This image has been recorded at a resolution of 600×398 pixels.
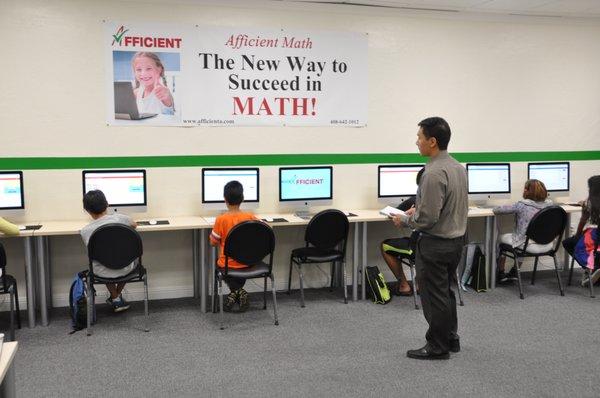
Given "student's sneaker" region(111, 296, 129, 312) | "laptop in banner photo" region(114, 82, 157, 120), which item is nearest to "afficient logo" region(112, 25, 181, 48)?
"laptop in banner photo" region(114, 82, 157, 120)

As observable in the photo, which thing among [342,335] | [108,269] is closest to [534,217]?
[342,335]

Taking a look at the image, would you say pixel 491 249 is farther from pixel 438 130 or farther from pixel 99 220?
pixel 99 220

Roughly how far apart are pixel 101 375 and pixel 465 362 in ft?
7.06

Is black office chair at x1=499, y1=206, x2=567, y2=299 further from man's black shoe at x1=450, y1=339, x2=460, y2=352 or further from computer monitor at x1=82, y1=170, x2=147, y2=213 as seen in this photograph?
computer monitor at x1=82, y1=170, x2=147, y2=213

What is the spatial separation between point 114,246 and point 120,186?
74 cm

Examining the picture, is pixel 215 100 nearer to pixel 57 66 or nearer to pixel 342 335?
pixel 57 66

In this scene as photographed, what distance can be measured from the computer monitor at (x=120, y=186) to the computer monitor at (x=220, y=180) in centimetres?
49

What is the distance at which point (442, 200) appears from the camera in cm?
330

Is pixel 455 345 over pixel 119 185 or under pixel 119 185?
under

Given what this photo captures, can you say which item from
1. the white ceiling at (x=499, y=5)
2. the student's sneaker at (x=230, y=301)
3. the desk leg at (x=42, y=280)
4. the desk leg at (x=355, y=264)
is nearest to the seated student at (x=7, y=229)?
the desk leg at (x=42, y=280)

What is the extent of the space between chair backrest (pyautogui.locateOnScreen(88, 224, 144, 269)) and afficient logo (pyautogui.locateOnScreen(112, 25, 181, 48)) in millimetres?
1581

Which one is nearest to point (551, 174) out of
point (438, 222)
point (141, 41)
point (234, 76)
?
point (438, 222)

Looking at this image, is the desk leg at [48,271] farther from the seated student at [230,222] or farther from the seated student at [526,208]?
the seated student at [526,208]

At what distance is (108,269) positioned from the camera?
13.3 ft
